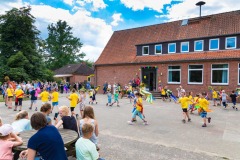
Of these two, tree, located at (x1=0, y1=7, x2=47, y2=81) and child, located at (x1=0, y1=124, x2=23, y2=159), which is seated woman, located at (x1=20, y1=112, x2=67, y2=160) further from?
tree, located at (x1=0, y1=7, x2=47, y2=81)

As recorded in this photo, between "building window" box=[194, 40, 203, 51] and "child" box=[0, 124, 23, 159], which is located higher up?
"building window" box=[194, 40, 203, 51]

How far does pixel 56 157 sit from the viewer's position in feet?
9.44

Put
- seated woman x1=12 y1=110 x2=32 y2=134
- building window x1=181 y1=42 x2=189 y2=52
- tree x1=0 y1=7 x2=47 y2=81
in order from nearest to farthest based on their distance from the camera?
1. seated woman x1=12 y1=110 x2=32 y2=134
2. building window x1=181 y1=42 x2=189 y2=52
3. tree x1=0 y1=7 x2=47 y2=81

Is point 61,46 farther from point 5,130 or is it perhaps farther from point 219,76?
point 5,130

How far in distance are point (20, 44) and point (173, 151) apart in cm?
2997

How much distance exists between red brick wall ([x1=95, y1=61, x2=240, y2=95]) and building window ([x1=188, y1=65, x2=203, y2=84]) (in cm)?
32

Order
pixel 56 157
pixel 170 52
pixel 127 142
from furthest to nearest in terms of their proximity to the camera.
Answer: pixel 170 52, pixel 127 142, pixel 56 157

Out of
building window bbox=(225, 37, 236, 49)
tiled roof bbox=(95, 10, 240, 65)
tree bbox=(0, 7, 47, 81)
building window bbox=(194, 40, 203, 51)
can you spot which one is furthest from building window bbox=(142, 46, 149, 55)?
tree bbox=(0, 7, 47, 81)

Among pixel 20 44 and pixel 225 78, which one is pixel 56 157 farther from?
pixel 20 44

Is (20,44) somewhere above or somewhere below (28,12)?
below

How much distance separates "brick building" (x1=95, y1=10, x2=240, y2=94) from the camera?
17938 mm

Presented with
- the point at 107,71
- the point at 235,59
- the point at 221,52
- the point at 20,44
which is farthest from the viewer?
the point at 20,44

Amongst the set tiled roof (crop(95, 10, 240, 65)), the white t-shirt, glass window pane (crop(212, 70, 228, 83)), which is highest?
tiled roof (crop(95, 10, 240, 65))

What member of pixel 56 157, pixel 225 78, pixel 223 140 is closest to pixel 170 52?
pixel 225 78
